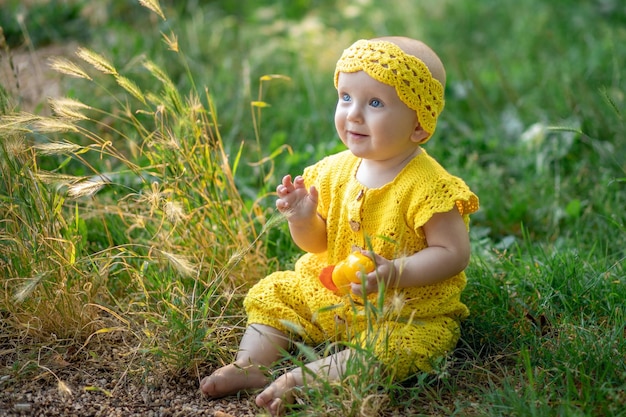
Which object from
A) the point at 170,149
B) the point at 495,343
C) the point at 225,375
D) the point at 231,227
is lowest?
the point at 495,343

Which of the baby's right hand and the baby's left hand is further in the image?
the baby's right hand

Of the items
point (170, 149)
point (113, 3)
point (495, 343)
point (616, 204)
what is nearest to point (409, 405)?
point (495, 343)

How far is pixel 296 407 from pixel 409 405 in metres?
0.33

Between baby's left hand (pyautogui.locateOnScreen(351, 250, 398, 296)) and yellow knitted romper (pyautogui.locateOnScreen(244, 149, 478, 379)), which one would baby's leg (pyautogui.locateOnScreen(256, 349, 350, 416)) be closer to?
yellow knitted romper (pyautogui.locateOnScreen(244, 149, 478, 379))

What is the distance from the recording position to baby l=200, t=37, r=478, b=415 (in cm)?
222

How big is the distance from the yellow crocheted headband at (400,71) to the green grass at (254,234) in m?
0.54

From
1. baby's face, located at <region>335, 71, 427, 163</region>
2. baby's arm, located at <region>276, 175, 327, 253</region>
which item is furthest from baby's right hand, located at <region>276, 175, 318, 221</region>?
baby's face, located at <region>335, 71, 427, 163</region>

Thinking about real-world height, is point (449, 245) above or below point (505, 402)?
above

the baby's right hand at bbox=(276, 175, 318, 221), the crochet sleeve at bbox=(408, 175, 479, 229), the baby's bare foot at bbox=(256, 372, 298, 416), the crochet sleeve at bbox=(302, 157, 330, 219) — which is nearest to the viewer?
the baby's bare foot at bbox=(256, 372, 298, 416)

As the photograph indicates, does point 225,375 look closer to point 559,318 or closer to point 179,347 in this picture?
point 179,347

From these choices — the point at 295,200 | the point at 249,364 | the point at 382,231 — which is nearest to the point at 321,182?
the point at 295,200

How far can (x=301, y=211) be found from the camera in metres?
2.40

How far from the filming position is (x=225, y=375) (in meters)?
2.25

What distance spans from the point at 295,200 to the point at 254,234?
517mm
